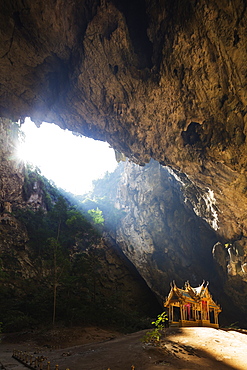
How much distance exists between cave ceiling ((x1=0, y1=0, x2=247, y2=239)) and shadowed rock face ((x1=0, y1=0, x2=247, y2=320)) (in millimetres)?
50

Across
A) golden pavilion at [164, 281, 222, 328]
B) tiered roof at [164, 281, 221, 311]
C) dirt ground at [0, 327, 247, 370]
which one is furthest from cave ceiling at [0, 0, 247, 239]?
dirt ground at [0, 327, 247, 370]

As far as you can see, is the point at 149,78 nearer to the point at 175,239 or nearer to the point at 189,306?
the point at 189,306

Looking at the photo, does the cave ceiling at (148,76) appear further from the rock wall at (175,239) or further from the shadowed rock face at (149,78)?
the rock wall at (175,239)

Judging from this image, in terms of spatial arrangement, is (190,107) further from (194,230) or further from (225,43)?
(194,230)

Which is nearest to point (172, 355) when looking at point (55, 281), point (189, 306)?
point (189, 306)

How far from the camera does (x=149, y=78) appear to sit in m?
13.0

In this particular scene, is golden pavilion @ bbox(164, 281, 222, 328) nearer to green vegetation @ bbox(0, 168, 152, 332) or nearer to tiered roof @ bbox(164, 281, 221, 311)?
tiered roof @ bbox(164, 281, 221, 311)

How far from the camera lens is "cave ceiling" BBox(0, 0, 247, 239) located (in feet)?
34.6

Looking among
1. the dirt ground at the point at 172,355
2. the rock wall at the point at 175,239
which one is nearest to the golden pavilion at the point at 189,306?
the dirt ground at the point at 172,355

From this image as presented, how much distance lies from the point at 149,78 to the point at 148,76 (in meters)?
0.14

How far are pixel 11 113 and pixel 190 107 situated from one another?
13366mm

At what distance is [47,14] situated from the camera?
37.4 ft

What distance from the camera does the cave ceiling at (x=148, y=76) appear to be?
415 inches

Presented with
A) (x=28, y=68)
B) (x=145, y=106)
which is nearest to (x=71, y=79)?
(x=28, y=68)
